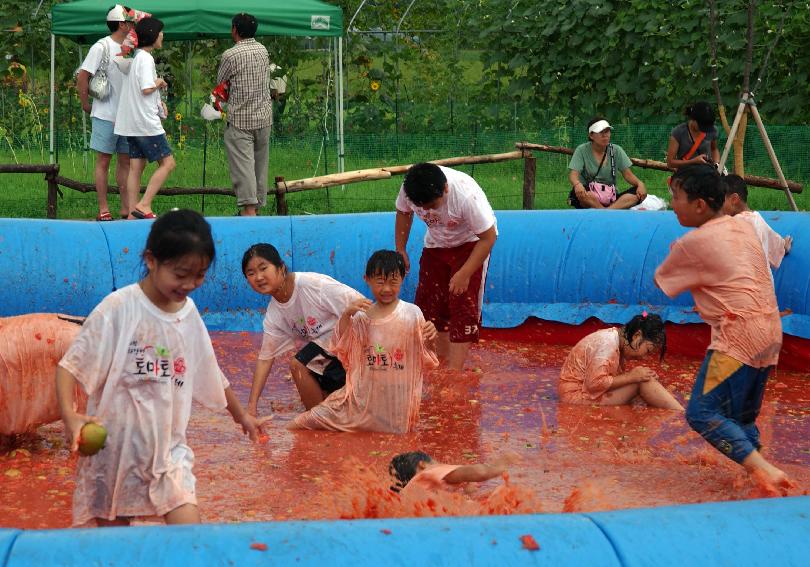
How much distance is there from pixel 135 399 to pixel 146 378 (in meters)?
0.08

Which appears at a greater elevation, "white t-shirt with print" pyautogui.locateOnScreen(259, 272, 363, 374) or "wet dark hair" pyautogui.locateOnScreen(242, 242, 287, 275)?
"wet dark hair" pyautogui.locateOnScreen(242, 242, 287, 275)

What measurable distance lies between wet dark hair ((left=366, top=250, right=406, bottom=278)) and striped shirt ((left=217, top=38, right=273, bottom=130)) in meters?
5.30

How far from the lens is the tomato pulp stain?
5.51 metres

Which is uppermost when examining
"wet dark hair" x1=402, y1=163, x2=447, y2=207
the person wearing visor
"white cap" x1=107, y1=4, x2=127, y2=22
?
"white cap" x1=107, y1=4, x2=127, y2=22

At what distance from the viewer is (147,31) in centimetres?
1038

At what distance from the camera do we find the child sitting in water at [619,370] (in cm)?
748

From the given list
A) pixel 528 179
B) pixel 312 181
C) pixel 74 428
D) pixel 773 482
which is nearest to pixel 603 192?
pixel 528 179

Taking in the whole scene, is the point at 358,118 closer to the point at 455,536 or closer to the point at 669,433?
the point at 669,433

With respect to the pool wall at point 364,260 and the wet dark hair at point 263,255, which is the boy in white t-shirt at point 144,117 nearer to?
the pool wall at point 364,260

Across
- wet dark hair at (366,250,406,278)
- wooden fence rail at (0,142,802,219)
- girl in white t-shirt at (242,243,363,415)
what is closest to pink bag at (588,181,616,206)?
wooden fence rail at (0,142,802,219)

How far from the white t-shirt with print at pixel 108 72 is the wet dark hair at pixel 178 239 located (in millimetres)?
6955

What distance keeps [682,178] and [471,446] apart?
2.01m

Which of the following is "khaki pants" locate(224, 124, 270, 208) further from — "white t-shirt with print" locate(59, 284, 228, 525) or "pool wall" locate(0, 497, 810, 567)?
"pool wall" locate(0, 497, 810, 567)

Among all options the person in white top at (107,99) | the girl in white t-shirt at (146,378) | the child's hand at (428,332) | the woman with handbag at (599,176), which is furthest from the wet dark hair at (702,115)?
the girl in white t-shirt at (146,378)
